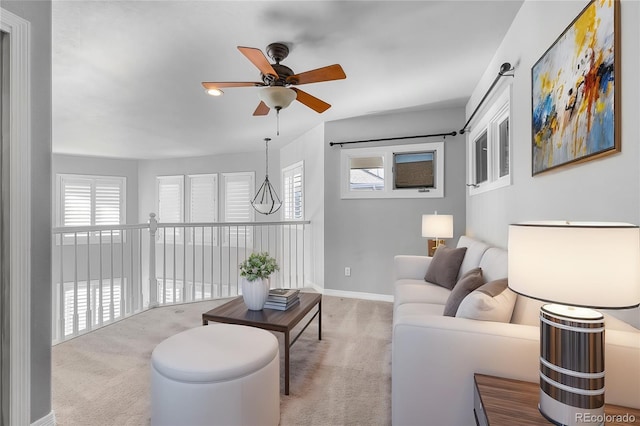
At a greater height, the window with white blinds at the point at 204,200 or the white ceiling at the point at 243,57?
the white ceiling at the point at 243,57

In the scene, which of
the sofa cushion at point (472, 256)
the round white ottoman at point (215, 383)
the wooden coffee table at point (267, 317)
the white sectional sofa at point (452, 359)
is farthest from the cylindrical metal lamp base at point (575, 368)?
the sofa cushion at point (472, 256)

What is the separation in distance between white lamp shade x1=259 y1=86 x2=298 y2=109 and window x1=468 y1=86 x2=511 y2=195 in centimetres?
170

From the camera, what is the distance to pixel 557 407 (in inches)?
37.3

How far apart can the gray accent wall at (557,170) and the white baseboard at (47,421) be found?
8.99ft

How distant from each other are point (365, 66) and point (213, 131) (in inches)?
119

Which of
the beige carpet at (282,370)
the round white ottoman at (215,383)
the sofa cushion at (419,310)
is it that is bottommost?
the beige carpet at (282,370)

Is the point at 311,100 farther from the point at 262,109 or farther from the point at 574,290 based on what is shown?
the point at 574,290

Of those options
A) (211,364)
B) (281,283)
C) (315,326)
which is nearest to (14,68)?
(211,364)

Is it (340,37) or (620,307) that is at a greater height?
(340,37)

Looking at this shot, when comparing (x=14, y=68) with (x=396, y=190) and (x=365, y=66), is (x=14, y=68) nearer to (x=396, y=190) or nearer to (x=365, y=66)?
(x=365, y=66)

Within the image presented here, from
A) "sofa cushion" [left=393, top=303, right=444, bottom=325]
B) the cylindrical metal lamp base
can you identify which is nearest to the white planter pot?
"sofa cushion" [left=393, top=303, right=444, bottom=325]

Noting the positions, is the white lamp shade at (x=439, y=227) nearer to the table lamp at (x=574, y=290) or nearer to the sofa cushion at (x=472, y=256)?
the sofa cushion at (x=472, y=256)

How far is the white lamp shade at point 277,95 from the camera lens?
2.18m

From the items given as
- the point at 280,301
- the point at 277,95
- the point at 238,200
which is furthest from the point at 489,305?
the point at 238,200
